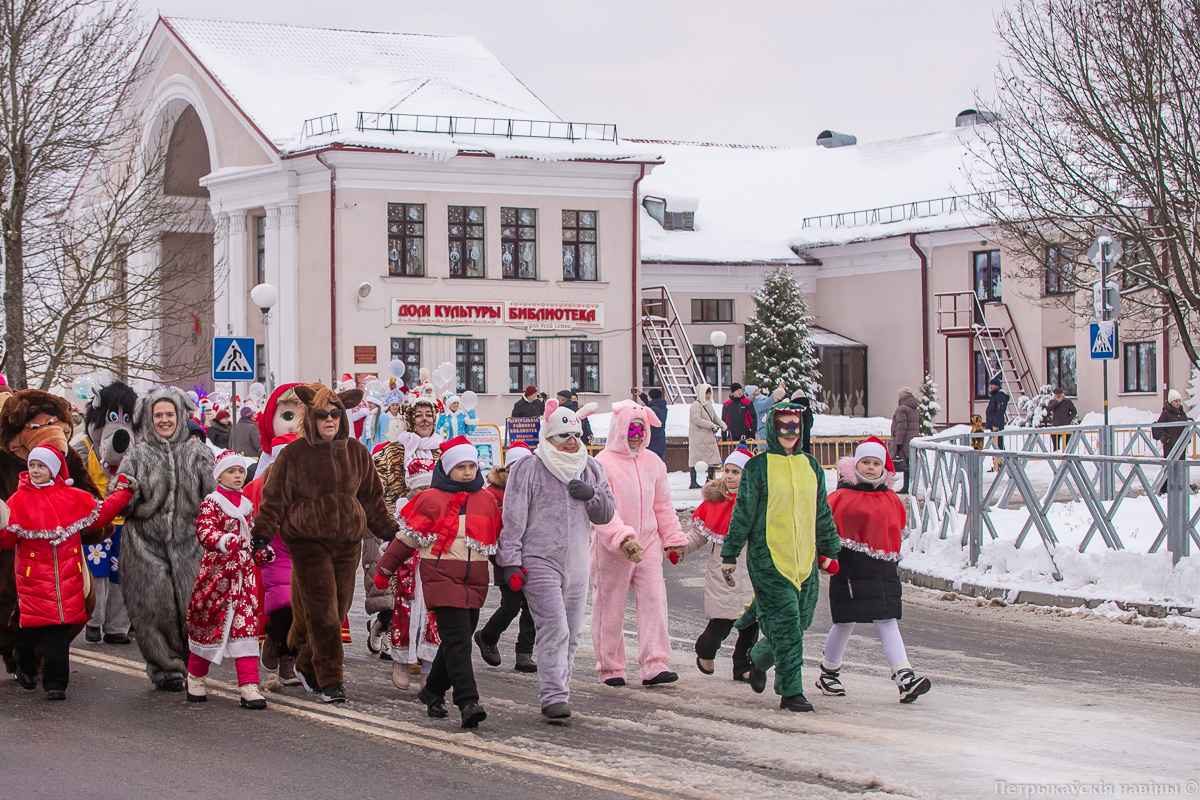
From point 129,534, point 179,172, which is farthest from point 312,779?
point 179,172

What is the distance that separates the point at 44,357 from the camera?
2725cm

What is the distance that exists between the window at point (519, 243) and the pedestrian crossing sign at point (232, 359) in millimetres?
16126

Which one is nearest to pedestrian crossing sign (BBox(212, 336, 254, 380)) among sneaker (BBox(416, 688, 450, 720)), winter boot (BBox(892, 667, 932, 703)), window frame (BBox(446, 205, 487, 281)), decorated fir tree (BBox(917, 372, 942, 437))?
sneaker (BBox(416, 688, 450, 720))

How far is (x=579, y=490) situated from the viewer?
8.02 meters

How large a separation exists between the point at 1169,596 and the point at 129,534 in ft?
27.2

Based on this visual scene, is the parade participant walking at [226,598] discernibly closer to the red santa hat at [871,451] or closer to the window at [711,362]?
the red santa hat at [871,451]

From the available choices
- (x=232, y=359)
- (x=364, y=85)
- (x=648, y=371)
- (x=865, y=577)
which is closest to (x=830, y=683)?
(x=865, y=577)

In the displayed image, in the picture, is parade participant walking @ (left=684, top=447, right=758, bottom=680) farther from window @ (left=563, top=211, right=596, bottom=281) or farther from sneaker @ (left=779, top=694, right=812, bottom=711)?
window @ (left=563, top=211, right=596, bottom=281)

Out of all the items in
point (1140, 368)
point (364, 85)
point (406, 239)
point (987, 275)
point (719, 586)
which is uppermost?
point (364, 85)

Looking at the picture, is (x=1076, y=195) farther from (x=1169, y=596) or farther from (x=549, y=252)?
(x=549, y=252)

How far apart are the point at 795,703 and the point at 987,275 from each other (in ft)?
114

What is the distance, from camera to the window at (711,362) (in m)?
44.1

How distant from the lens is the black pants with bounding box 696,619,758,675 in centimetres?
915

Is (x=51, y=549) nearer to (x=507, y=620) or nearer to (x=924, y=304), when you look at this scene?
(x=507, y=620)
